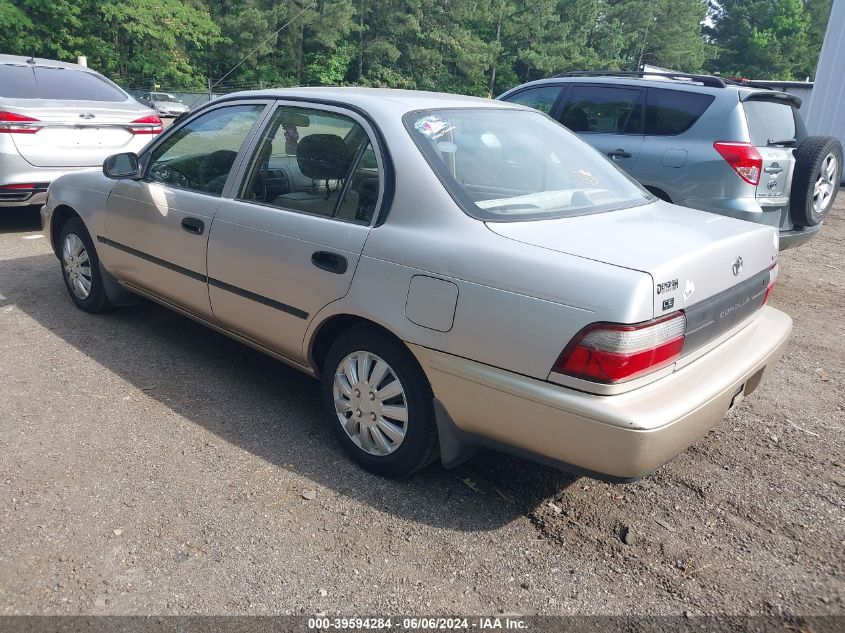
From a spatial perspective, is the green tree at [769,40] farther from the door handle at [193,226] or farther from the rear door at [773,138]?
the door handle at [193,226]

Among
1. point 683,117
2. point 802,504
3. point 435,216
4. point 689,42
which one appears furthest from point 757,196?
point 689,42

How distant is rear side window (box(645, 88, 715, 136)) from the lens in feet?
20.1

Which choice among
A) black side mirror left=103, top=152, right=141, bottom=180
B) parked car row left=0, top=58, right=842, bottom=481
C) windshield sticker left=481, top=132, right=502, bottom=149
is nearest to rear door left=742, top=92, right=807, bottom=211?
parked car row left=0, top=58, right=842, bottom=481

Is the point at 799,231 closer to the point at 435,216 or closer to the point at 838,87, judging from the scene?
the point at 435,216

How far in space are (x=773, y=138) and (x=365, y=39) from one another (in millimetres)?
46007

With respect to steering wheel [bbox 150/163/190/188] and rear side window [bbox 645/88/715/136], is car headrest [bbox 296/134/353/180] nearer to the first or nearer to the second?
steering wheel [bbox 150/163/190/188]

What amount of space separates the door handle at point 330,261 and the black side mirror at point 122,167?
5.78 feet

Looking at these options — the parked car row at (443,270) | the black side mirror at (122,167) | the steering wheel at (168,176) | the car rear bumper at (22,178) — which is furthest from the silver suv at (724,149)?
the car rear bumper at (22,178)

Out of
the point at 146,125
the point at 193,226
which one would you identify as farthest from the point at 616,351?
the point at 146,125

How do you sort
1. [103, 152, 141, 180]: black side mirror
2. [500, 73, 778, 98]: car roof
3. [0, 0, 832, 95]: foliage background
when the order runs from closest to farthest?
1. [103, 152, 141, 180]: black side mirror
2. [500, 73, 778, 98]: car roof
3. [0, 0, 832, 95]: foliage background

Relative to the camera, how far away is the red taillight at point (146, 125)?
7.22 meters

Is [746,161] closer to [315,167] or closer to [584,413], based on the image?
[315,167]

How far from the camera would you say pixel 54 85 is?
7109 millimetres

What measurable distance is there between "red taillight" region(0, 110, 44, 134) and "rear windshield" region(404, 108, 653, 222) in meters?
5.01
